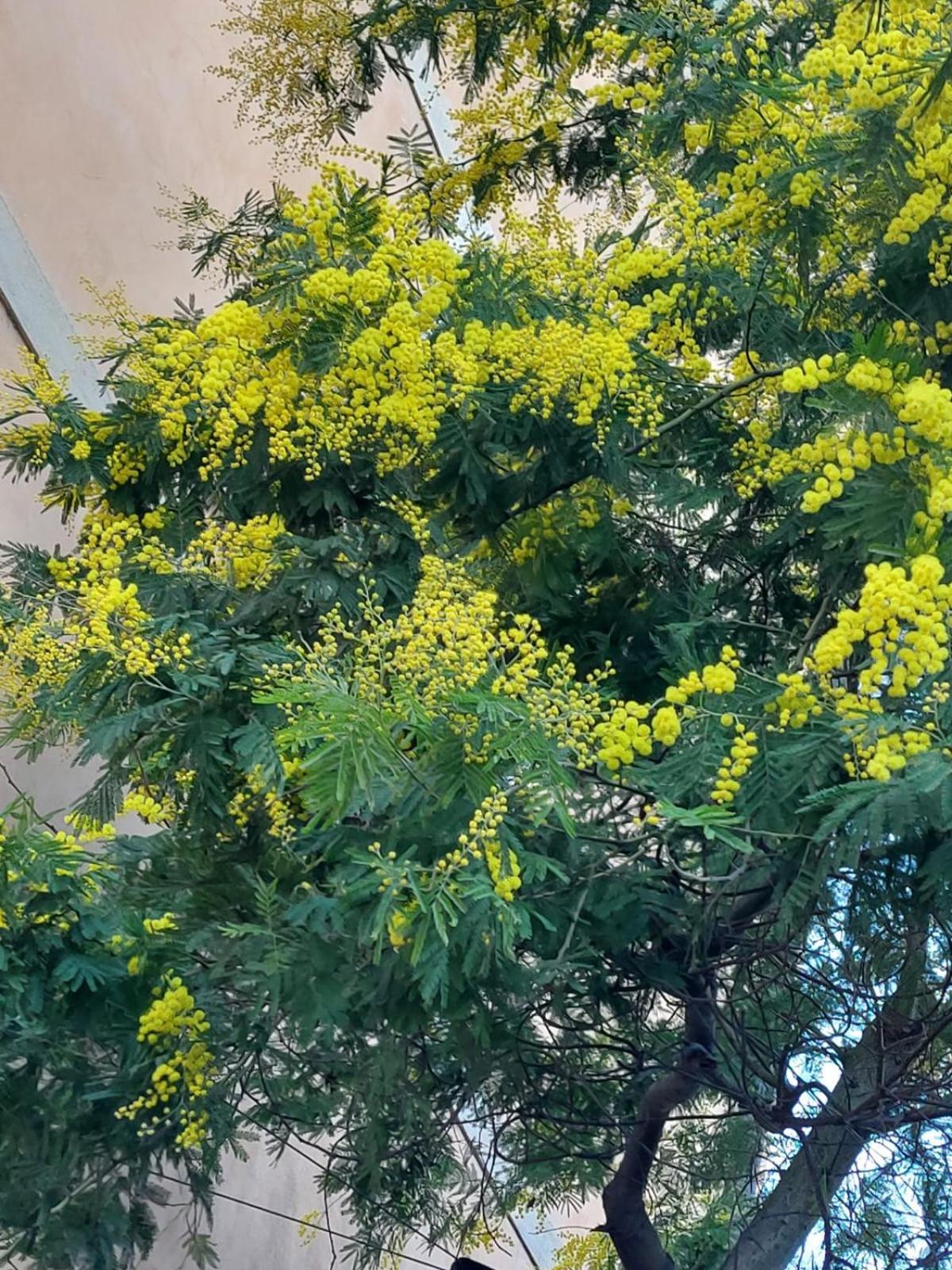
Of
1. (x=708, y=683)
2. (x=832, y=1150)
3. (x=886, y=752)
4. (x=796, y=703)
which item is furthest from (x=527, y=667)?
(x=832, y=1150)

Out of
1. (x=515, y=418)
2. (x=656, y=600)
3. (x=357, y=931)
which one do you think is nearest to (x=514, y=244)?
(x=515, y=418)

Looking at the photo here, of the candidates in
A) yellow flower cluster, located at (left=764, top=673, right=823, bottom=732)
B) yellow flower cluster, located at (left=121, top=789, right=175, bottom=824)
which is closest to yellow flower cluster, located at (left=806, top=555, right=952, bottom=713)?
yellow flower cluster, located at (left=764, top=673, right=823, bottom=732)

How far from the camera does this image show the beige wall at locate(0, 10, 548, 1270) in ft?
14.7

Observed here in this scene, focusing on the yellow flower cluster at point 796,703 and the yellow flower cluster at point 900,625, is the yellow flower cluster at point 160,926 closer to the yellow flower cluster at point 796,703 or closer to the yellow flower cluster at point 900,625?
the yellow flower cluster at point 796,703

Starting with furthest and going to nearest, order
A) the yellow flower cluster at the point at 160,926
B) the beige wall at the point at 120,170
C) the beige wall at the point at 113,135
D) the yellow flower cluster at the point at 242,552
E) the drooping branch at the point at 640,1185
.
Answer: the beige wall at the point at 113,135, the beige wall at the point at 120,170, the drooping branch at the point at 640,1185, the yellow flower cluster at the point at 160,926, the yellow flower cluster at the point at 242,552

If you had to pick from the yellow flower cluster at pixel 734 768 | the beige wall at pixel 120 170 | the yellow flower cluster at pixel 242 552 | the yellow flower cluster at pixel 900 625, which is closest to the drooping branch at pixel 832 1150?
the yellow flower cluster at pixel 734 768

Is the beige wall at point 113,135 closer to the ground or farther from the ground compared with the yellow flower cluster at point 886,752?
farther from the ground

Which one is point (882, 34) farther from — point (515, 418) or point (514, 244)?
point (514, 244)

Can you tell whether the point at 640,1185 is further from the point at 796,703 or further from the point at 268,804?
the point at 796,703

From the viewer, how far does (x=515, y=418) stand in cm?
259

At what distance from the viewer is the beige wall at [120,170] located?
4488 mm

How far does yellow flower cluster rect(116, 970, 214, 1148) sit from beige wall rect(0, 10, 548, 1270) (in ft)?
5.71

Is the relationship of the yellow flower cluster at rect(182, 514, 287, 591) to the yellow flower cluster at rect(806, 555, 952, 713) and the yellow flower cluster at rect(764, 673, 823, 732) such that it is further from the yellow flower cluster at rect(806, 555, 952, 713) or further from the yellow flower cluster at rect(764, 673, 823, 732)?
the yellow flower cluster at rect(806, 555, 952, 713)

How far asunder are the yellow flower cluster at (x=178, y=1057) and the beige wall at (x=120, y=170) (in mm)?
1742
